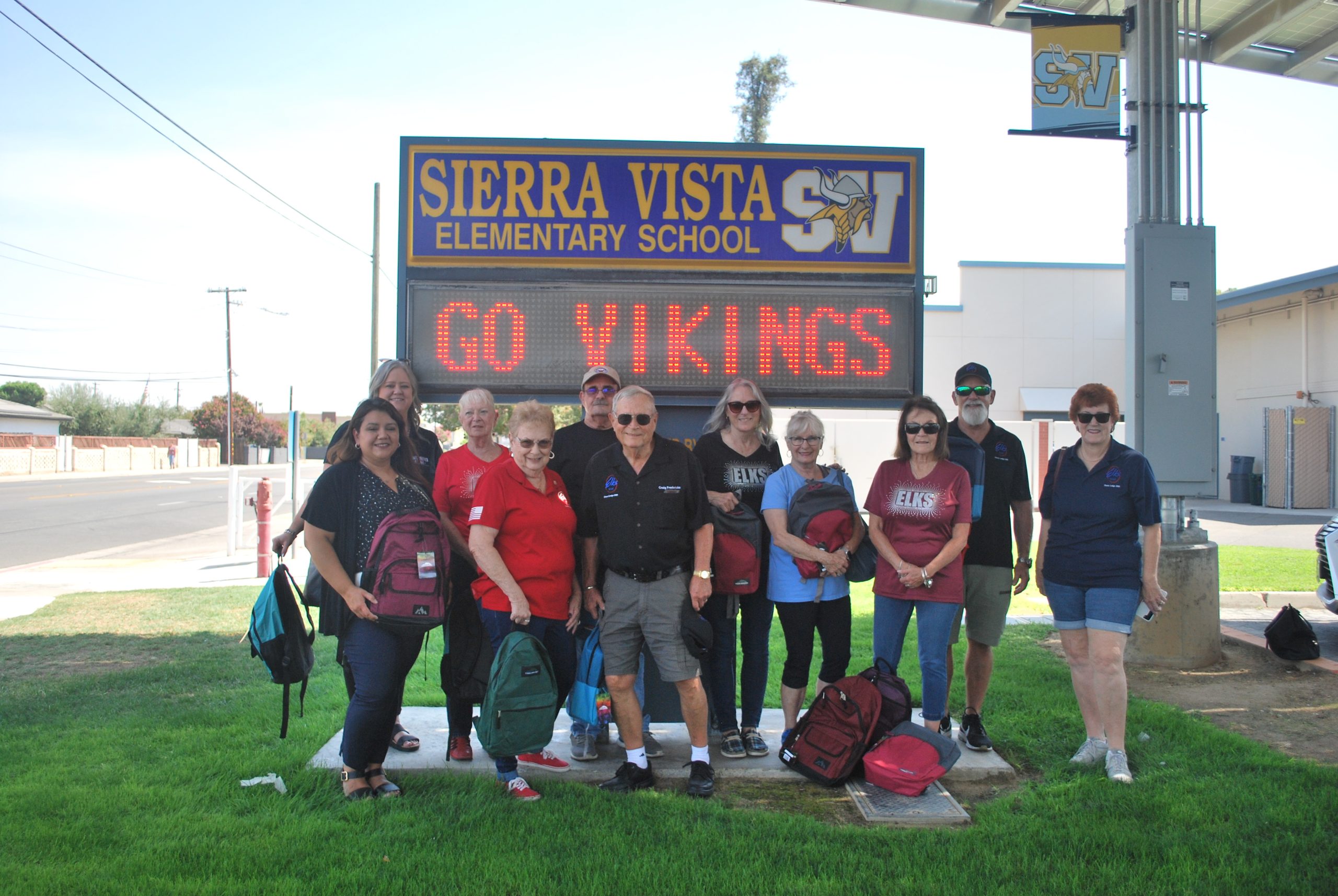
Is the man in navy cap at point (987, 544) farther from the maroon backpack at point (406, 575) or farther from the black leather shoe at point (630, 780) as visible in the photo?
the maroon backpack at point (406, 575)

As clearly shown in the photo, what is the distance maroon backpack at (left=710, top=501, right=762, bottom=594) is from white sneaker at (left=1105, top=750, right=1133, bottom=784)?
190 centimetres

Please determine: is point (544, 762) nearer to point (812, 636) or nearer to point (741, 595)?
point (741, 595)

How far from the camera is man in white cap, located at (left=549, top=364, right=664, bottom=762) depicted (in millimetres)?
4707

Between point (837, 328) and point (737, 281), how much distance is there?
66 cm

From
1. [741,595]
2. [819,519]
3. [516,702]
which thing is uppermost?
[819,519]

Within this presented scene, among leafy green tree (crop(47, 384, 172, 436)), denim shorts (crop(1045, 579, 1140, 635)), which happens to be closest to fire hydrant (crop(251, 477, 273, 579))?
denim shorts (crop(1045, 579, 1140, 635))

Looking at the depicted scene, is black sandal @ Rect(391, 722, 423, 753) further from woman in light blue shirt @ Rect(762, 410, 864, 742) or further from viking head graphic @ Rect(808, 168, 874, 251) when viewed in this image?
viking head graphic @ Rect(808, 168, 874, 251)

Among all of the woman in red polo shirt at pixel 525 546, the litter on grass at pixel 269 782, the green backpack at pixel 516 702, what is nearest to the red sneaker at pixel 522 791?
the woman in red polo shirt at pixel 525 546

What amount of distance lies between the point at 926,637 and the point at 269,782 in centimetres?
324

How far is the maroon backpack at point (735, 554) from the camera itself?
4.44 m

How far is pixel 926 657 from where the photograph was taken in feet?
15.1

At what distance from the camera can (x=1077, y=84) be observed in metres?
7.50

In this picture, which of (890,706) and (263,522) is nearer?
(890,706)

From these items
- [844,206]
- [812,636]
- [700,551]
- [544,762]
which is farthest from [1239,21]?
[544,762]
